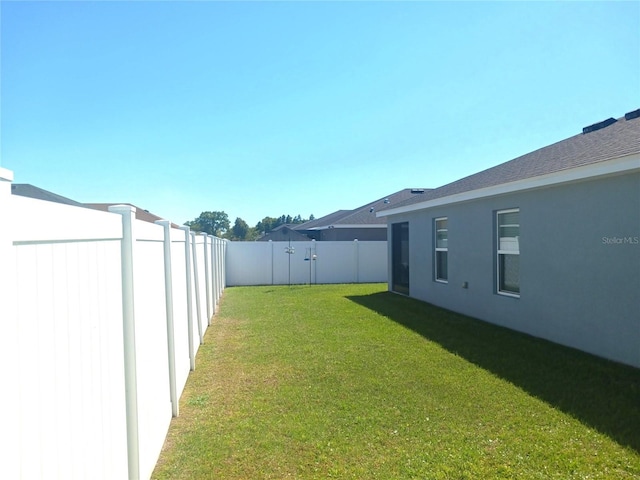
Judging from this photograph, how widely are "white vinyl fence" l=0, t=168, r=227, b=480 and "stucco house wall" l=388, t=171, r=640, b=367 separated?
577cm

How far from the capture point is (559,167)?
6.62 metres

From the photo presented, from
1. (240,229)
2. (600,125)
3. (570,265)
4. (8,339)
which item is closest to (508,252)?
(570,265)

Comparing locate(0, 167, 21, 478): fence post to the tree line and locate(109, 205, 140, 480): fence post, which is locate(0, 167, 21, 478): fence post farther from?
the tree line

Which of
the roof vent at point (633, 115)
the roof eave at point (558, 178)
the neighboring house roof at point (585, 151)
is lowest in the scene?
the roof eave at point (558, 178)

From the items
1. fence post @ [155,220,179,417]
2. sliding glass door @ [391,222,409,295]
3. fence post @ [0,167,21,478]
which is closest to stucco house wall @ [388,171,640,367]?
sliding glass door @ [391,222,409,295]

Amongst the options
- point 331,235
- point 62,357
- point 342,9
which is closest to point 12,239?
point 62,357

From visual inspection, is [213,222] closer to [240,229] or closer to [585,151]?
[240,229]

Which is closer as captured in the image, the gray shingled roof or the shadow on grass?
the shadow on grass

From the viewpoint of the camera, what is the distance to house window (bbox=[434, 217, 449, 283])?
1073 cm

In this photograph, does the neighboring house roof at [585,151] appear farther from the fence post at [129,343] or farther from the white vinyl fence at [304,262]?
the white vinyl fence at [304,262]

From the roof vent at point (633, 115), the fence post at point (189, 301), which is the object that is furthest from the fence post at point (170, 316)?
the roof vent at point (633, 115)

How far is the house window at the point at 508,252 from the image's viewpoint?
25.9 ft

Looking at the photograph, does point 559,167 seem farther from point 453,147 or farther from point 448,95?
point 453,147

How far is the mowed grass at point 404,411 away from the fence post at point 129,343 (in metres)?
0.72
